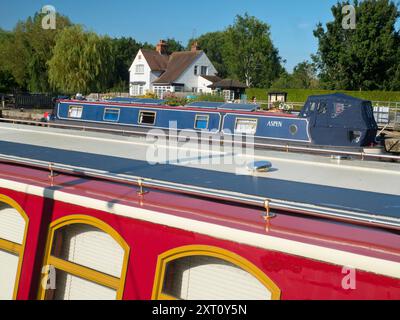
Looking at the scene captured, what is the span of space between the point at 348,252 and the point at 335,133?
24.6 ft

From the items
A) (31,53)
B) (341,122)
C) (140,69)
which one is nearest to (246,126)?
(341,122)

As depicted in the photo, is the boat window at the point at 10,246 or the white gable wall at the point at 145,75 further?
the white gable wall at the point at 145,75

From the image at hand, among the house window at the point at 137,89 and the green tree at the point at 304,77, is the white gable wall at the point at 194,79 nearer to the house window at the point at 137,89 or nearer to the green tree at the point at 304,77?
the house window at the point at 137,89

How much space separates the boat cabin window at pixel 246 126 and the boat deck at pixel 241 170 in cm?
444

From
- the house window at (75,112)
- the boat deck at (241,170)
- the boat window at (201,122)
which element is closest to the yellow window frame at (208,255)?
the boat deck at (241,170)

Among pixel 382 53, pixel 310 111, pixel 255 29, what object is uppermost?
pixel 255 29

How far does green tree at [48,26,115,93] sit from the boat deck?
84.4 ft

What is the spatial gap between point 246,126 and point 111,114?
419cm

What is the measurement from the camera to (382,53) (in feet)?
106

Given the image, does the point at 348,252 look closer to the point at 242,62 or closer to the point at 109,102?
the point at 109,102

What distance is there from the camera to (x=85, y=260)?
11.0 feet

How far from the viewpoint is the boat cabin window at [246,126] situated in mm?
10336

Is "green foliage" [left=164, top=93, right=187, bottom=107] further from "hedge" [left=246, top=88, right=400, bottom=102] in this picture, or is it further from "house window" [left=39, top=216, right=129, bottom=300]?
"house window" [left=39, top=216, right=129, bottom=300]
